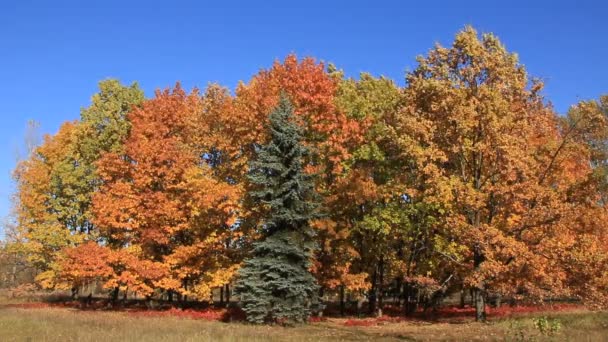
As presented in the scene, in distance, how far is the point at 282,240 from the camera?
25.5m

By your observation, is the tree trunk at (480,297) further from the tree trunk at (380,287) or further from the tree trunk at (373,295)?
the tree trunk at (373,295)

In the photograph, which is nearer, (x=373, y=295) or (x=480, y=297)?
(x=480, y=297)

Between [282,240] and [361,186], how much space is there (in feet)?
22.4

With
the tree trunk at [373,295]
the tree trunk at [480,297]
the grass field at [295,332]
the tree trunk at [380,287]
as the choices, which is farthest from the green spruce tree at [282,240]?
the tree trunk at [373,295]

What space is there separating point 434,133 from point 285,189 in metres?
8.07

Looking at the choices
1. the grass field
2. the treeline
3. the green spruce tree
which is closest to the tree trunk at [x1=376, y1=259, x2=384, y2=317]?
the treeline

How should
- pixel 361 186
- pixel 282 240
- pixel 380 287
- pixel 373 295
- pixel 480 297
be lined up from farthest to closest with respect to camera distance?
pixel 373 295 → pixel 380 287 → pixel 361 186 → pixel 480 297 → pixel 282 240

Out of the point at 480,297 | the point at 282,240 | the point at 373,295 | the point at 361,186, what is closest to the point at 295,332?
the point at 282,240

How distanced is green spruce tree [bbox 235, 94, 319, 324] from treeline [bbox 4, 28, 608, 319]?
161 cm

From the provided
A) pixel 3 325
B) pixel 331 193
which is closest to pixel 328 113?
pixel 331 193

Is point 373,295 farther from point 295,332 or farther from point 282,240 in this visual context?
point 295,332

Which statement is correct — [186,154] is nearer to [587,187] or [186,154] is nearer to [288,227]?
[288,227]

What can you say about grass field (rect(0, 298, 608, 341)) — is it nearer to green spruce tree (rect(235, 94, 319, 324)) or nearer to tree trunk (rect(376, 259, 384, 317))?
green spruce tree (rect(235, 94, 319, 324))

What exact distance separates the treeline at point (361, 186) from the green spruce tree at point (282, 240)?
63.6 inches
